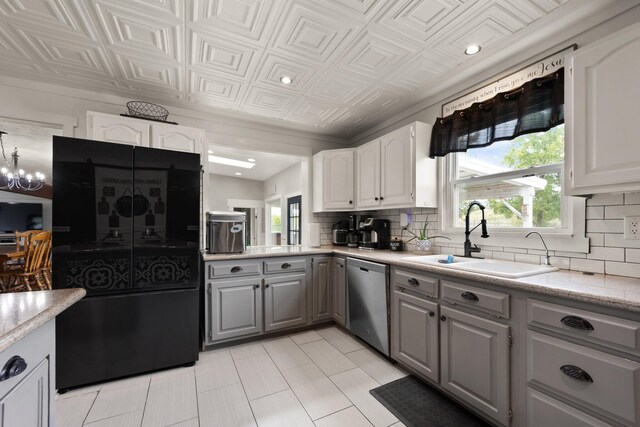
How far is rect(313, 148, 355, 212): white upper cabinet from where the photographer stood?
131 inches

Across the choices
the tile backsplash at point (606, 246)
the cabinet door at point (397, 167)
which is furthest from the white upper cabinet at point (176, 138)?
the tile backsplash at point (606, 246)

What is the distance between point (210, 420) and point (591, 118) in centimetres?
272

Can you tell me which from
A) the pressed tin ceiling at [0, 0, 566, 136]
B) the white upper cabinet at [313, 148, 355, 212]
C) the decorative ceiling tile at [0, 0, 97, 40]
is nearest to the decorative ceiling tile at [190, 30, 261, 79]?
the pressed tin ceiling at [0, 0, 566, 136]

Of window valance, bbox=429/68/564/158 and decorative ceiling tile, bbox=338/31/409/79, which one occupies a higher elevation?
decorative ceiling tile, bbox=338/31/409/79

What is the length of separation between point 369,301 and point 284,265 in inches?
36.3

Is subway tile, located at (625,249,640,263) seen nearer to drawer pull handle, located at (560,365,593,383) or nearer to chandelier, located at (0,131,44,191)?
drawer pull handle, located at (560,365,593,383)

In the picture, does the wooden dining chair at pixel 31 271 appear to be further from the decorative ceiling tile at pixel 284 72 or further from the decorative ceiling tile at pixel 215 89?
the decorative ceiling tile at pixel 284 72

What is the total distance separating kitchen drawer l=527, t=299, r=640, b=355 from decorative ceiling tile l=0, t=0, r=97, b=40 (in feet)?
9.73

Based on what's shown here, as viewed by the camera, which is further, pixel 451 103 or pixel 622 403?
pixel 451 103

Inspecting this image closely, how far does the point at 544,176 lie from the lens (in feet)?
6.29

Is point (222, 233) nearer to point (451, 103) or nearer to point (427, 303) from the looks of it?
point (427, 303)

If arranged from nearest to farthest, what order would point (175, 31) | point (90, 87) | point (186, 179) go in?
point (175, 31)
point (186, 179)
point (90, 87)

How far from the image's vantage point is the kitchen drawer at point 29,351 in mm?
704

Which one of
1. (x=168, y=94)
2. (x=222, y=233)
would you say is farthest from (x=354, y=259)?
(x=168, y=94)
